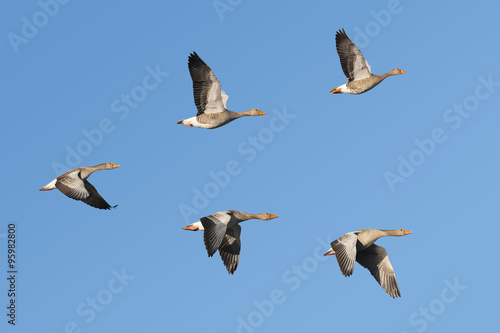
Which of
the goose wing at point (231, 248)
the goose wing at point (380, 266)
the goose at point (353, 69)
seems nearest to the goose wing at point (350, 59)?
the goose at point (353, 69)

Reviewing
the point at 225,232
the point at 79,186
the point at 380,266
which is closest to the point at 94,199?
the point at 79,186

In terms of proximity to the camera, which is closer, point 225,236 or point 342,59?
point 225,236

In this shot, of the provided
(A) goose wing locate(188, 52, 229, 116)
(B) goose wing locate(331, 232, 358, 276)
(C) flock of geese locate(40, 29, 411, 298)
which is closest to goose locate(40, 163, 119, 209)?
(C) flock of geese locate(40, 29, 411, 298)

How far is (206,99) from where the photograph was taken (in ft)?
83.0

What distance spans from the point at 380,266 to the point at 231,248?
4.46 metres

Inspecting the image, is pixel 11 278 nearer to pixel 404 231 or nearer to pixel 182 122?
pixel 182 122

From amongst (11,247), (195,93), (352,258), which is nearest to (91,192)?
(11,247)

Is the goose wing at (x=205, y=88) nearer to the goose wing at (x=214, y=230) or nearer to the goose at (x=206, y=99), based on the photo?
the goose at (x=206, y=99)

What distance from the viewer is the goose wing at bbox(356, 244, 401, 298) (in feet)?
78.0

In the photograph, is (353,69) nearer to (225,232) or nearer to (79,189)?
(225,232)

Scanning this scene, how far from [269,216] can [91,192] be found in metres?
5.62

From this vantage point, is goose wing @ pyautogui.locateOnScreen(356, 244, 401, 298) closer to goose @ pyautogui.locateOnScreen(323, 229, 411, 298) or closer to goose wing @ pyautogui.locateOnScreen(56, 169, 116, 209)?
goose @ pyautogui.locateOnScreen(323, 229, 411, 298)

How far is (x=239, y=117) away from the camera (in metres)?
26.3

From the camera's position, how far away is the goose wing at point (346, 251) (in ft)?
71.7
